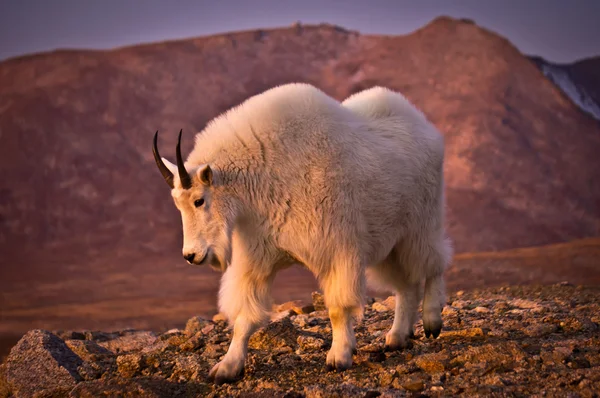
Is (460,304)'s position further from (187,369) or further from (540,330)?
(187,369)

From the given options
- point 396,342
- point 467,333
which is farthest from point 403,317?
point 467,333

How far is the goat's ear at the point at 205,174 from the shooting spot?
5.82m

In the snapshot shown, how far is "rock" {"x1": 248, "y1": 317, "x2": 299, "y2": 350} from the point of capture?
23.5 feet

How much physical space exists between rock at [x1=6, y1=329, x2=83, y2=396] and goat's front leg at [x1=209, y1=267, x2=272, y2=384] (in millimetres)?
1324

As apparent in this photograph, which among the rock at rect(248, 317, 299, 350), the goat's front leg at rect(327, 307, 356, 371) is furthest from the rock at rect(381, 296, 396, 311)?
the goat's front leg at rect(327, 307, 356, 371)

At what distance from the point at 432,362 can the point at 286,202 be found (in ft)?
5.49

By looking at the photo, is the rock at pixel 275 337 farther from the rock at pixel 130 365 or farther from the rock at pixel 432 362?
the rock at pixel 432 362

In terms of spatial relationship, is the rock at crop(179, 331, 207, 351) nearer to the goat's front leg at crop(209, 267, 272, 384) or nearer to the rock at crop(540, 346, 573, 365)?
the goat's front leg at crop(209, 267, 272, 384)

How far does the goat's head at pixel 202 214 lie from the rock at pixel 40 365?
1.60 m

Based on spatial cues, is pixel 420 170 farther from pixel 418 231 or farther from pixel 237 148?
pixel 237 148

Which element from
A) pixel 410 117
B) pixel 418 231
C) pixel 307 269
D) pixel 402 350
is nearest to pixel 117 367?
pixel 307 269

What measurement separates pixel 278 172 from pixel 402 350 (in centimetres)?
205

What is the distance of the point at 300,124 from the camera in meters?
6.30

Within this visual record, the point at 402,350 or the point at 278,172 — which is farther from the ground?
the point at 278,172
